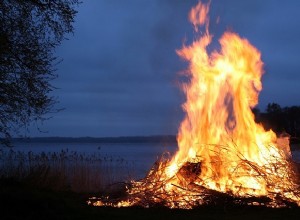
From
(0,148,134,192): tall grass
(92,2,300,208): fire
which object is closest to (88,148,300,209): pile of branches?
(92,2,300,208): fire

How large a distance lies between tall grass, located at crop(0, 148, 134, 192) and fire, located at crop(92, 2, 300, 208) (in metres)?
3.49

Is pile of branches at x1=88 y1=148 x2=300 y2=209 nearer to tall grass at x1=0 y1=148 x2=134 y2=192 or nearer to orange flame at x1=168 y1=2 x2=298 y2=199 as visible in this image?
orange flame at x1=168 y1=2 x2=298 y2=199

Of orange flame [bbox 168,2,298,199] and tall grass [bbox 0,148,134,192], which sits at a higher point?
orange flame [bbox 168,2,298,199]

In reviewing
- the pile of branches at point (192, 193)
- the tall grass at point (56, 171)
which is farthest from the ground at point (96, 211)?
the tall grass at point (56, 171)

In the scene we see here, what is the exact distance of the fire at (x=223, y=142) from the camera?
10.9 metres

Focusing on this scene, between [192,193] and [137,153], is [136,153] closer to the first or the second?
[137,153]

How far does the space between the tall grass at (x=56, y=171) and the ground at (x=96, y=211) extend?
3.57m

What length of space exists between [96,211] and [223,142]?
12.3 ft

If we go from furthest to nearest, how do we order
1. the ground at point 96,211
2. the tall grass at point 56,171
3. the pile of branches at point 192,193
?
1. the tall grass at point 56,171
2. the pile of branches at point 192,193
3. the ground at point 96,211

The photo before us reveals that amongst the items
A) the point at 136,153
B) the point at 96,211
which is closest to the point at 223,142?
the point at 96,211

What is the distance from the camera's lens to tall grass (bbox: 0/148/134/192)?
14148mm

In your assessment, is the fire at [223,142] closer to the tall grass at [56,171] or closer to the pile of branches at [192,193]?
the pile of branches at [192,193]

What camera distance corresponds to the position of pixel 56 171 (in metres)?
15.1

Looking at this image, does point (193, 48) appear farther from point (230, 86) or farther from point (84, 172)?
point (84, 172)
